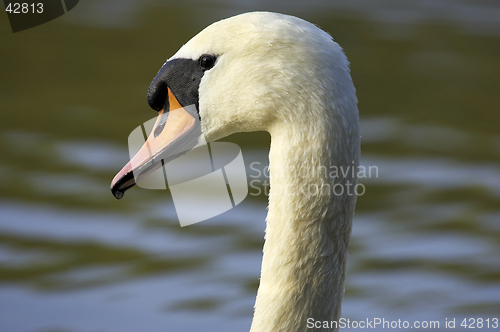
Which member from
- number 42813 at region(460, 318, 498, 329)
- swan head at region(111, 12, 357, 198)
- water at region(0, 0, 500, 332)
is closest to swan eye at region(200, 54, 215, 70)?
swan head at region(111, 12, 357, 198)

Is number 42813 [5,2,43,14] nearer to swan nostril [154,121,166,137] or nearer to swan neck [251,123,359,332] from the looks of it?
swan nostril [154,121,166,137]

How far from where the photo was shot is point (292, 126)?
1.77m

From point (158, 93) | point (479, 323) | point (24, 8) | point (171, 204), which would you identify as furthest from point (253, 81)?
point (24, 8)

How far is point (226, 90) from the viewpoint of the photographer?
189 centimetres

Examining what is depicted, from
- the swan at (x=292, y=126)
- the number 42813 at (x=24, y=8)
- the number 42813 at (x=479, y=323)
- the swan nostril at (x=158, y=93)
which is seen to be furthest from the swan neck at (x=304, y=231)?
the number 42813 at (x=24, y=8)

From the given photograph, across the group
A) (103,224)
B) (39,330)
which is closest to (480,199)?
(103,224)

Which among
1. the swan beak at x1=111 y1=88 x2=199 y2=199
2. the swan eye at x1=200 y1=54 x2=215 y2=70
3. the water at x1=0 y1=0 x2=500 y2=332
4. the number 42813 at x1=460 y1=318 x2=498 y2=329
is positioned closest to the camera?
the swan eye at x1=200 y1=54 x2=215 y2=70

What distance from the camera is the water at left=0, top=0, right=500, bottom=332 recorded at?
12.4 feet

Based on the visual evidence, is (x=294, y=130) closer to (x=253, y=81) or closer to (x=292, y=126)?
(x=292, y=126)

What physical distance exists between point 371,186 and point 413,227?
1.64ft

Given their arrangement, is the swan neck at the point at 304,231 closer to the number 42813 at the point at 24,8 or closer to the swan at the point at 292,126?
the swan at the point at 292,126

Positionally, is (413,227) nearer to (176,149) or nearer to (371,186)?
(371,186)

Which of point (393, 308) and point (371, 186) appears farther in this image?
point (371, 186)

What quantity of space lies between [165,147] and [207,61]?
0.30 m
